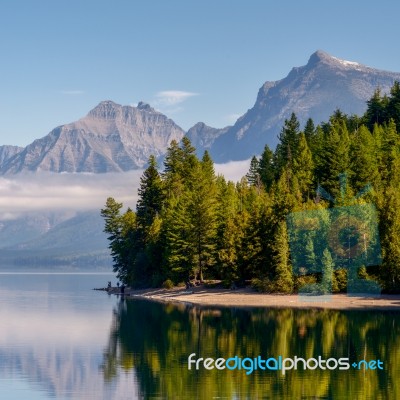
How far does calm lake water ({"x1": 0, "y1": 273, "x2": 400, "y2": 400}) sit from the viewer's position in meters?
50.5

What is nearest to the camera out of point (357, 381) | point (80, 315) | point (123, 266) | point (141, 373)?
point (357, 381)

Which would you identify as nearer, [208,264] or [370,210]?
[370,210]

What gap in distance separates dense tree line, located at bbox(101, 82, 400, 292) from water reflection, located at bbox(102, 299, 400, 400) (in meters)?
17.1

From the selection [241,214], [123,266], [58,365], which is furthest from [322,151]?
[58,365]

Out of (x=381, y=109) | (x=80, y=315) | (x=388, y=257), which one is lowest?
(x=80, y=315)

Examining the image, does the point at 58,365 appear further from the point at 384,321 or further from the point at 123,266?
the point at 123,266

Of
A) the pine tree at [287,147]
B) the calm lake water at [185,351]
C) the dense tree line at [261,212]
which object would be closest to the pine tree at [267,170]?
the dense tree line at [261,212]

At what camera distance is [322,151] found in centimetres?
15288

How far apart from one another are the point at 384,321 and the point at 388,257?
91.5ft

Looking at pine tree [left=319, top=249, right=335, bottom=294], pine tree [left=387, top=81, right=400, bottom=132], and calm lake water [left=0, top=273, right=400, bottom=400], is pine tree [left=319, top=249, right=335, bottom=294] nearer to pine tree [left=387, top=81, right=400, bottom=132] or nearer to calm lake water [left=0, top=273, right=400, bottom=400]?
calm lake water [left=0, top=273, right=400, bottom=400]

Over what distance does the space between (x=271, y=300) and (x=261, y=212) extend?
1806 centimetres

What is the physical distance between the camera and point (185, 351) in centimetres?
6812

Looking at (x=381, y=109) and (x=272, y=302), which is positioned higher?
(x=381, y=109)

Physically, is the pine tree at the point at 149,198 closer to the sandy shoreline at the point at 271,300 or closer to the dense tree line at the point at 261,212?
the dense tree line at the point at 261,212
